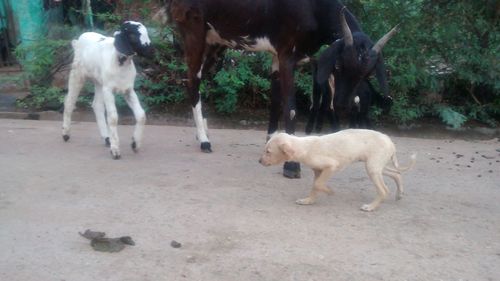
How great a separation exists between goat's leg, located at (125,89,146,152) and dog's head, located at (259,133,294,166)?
192 centimetres

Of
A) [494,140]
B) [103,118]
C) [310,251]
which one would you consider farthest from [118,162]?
[494,140]

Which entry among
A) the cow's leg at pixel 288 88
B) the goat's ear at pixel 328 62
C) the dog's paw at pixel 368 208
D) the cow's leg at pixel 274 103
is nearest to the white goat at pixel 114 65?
the cow's leg at pixel 288 88

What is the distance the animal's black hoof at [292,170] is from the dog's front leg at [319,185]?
79 centimetres

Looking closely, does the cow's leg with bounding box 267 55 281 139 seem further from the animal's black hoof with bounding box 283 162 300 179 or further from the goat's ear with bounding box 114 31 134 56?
the goat's ear with bounding box 114 31 134 56

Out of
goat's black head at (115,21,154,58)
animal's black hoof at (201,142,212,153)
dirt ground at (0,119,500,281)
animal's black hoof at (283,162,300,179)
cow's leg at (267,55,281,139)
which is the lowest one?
dirt ground at (0,119,500,281)

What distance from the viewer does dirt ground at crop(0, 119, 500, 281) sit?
Answer: 3750 mm

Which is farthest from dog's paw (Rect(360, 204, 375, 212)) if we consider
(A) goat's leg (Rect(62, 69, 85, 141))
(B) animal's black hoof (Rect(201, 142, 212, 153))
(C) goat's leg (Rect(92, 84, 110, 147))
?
(A) goat's leg (Rect(62, 69, 85, 141))

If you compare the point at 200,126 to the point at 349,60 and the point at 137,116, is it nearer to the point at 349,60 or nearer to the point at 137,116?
the point at 137,116

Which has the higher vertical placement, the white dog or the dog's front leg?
the white dog

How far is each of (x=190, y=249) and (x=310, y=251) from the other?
0.78 m

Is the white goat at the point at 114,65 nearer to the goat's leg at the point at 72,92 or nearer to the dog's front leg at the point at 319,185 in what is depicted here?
the goat's leg at the point at 72,92

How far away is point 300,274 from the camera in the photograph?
3682 millimetres

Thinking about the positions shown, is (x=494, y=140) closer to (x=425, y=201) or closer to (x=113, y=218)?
(x=425, y=201)

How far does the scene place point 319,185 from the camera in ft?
15.7
